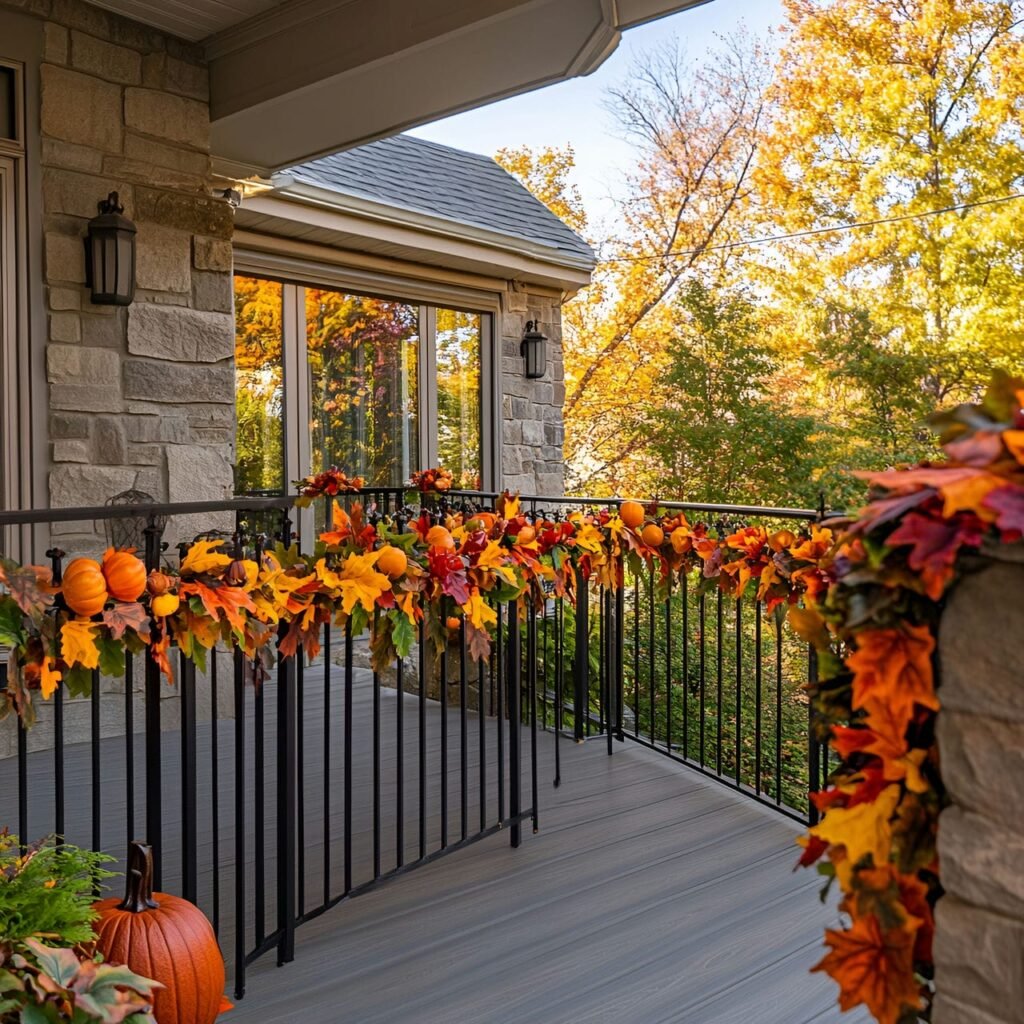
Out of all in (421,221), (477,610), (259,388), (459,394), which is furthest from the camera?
(459,394)

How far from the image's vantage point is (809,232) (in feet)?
43.1

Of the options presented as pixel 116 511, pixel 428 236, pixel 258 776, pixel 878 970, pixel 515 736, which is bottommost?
pixel 515 736

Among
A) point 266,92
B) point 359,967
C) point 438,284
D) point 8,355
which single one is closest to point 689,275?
point 438,284

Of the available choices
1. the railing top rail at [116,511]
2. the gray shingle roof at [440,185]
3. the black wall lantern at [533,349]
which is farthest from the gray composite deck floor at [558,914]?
the black wall lantern at [533,349]

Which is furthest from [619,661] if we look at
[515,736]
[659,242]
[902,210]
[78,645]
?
[659,242]

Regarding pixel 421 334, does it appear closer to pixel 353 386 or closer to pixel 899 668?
pixel 353 386

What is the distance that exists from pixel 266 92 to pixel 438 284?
109 inches

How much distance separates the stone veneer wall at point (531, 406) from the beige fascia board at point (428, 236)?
0.23 metres

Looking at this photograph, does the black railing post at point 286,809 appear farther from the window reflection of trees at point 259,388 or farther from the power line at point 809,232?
the power line at point 809,232

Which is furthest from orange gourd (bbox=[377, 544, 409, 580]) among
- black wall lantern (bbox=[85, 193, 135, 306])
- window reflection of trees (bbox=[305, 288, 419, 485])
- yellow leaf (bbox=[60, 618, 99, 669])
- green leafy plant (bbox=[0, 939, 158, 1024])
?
window reflection of trees (bbox=[305, 288, 419, 485])

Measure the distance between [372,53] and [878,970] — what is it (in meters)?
3.56

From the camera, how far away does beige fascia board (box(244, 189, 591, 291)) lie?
5.32 metres

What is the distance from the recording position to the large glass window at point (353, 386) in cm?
606

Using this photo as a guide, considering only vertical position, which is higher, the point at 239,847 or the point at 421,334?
the point at 421,334
